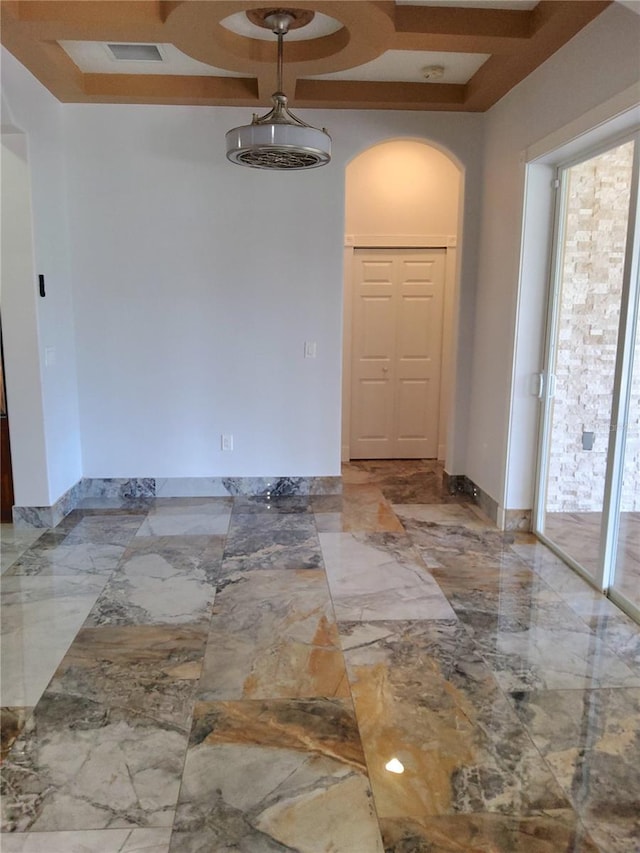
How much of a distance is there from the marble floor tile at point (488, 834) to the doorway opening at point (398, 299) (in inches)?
162

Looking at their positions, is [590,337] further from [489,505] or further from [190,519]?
[190,519]

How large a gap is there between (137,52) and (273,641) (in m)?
3.41

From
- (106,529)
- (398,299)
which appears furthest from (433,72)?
(106,529)

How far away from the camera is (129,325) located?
4652 mm

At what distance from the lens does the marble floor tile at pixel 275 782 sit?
1.75 metres

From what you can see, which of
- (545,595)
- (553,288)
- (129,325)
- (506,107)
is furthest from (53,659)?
(506,107)

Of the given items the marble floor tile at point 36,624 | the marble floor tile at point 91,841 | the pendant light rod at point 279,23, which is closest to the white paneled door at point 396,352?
the pendant light rod at point 279,23

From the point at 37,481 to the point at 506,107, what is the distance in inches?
155

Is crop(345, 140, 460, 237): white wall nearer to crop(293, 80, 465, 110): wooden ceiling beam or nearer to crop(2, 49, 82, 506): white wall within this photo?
crop(293, 80, 465, 110): wooden ceiling beam

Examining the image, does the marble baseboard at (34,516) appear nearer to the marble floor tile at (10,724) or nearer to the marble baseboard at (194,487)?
the marble baseboard at (194,487)

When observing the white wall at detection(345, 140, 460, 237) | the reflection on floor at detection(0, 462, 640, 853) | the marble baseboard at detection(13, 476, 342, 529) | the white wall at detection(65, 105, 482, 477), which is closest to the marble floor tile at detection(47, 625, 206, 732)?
the reflection on floor at detection(0, 462, 640, 853)

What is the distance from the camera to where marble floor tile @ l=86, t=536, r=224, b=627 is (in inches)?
118

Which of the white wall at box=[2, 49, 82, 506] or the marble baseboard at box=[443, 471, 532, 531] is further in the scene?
the marble baseboard at box=[443, 471, 532, 531]

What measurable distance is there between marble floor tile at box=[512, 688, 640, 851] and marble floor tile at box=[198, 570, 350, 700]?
73 centimetres
